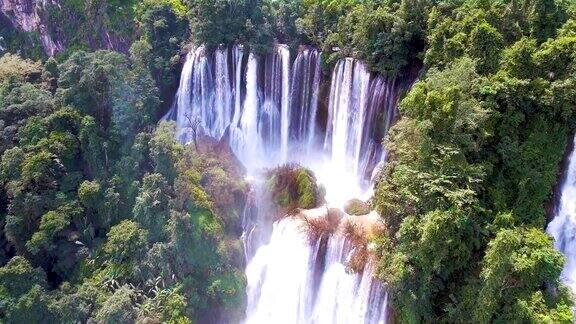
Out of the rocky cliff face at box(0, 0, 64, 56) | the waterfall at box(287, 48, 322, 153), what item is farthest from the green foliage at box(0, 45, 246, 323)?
the rocky cliff face at box(0, 0, 64, 56)

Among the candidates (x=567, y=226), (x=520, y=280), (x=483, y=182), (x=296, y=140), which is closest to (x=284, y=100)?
(x=296, y=140)

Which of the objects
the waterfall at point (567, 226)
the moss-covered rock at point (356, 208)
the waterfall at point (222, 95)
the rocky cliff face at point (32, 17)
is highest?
the rocky cliff face at point (32, 17)

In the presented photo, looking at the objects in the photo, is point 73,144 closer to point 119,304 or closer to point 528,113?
point 119,304

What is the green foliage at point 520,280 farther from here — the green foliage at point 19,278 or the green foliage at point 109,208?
the green foliage at point 19,278

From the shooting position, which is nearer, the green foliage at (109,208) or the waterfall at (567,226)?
the waterfall at (567,226)

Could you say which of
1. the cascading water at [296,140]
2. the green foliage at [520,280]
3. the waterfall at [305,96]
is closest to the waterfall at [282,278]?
the cascading water at [296,140]

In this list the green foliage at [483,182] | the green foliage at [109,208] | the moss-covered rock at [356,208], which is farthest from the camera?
the moss-covered rock at [356,208]

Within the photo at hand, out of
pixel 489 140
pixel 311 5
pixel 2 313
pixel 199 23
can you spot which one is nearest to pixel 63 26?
pixel 199 23

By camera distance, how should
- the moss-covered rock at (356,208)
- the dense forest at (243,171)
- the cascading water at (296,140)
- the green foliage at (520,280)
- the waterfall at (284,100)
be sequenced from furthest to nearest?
the waterfall at (284,100) < the moss-covered rock at (356,208) < the cascading water at (296,140) < the dense forest at (243,171) < the green foliage at (520,280)

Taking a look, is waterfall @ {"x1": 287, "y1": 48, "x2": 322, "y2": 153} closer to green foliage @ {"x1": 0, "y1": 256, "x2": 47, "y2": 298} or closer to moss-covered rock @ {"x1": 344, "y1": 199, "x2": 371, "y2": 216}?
moss-covered rock @ {"x1": 344, "y1": 199, "x2": 371, "y2": 216}
